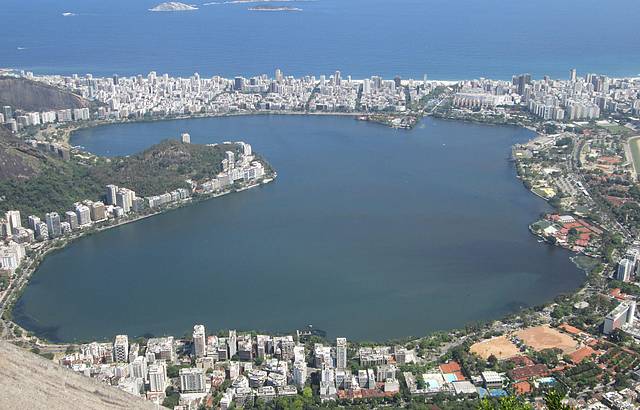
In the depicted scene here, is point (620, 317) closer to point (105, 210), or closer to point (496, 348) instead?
point (496, 348)

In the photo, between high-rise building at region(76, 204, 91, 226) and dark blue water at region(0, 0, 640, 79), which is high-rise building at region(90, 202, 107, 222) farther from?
dark blue water at region(0, 0, 640, 79)

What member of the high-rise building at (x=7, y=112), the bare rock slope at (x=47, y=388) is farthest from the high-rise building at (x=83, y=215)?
the bare rock slope at (x=47, y=388)

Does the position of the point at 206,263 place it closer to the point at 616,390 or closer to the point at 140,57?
the point at 616,390

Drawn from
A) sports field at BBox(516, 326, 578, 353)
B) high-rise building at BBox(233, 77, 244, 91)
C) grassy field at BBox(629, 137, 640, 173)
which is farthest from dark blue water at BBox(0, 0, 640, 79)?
sports field at BBox(516, 326, 578, 353)

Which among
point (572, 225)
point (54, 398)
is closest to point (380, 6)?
point (572, 225)

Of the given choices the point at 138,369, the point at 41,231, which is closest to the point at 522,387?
the point at 138,369

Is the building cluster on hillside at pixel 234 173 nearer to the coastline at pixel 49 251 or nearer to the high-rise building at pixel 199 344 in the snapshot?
the coastline at pixel 49 251
